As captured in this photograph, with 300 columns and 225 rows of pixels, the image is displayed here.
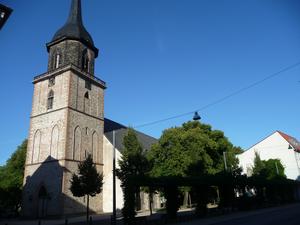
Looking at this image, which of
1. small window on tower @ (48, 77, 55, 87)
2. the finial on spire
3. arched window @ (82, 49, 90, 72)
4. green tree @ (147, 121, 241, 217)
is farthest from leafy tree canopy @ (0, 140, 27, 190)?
the finial on spire

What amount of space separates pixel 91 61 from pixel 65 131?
11426mm

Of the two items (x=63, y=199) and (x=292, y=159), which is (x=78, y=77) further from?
(x=292, y=159)

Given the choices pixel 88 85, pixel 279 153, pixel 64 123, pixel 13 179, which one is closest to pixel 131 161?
pixel 64 123

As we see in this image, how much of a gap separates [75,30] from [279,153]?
38825mm

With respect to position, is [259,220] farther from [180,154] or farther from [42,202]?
[42,202]

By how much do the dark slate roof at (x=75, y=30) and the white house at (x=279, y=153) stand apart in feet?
109

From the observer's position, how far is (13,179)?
4059 cm

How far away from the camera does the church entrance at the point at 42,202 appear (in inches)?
1290

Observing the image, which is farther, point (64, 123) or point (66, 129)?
point (64, 123)

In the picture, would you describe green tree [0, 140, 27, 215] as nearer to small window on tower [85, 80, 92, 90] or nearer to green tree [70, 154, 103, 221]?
small window on tower [85, 80, 92, 90]

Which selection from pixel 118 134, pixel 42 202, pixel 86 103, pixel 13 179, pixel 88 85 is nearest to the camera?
pixel 42 202

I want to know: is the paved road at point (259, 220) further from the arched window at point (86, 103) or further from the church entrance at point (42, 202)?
the arched window at point (86, 103)

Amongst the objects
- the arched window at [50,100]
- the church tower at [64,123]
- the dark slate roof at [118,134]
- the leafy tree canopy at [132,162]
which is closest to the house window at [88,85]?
the church tower at [64,123]

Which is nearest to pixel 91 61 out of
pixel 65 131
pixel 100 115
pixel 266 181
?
pixel 100 115
